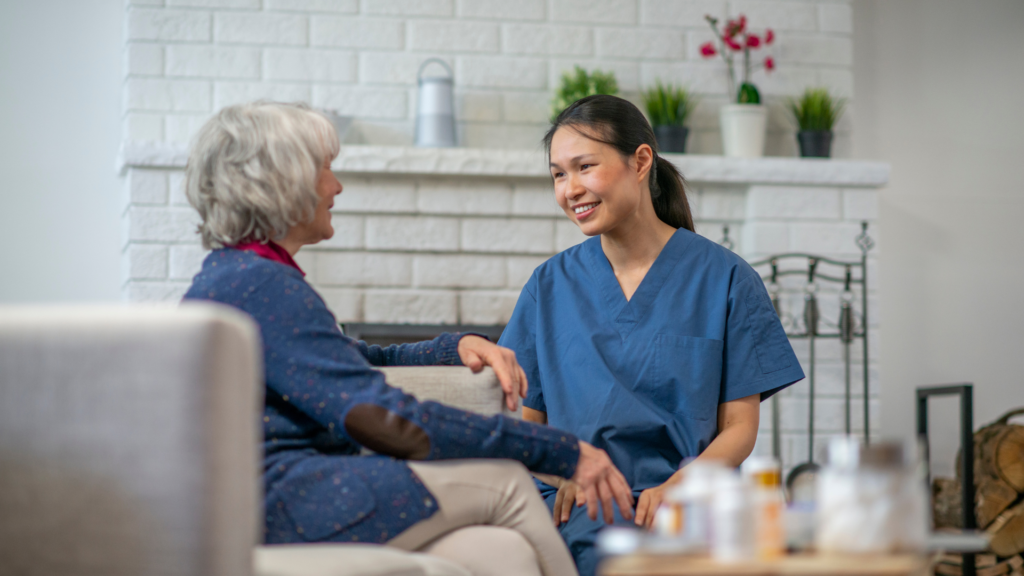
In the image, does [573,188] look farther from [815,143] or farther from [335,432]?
[815,143]

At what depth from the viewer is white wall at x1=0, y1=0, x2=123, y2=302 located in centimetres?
277

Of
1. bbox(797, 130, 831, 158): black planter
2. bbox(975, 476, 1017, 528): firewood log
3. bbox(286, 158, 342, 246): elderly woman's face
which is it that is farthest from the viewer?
bbox(797, 130, 831, 158): black planter

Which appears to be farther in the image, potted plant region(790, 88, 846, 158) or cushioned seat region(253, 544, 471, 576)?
potted plant region(790, 88, 846, 158)

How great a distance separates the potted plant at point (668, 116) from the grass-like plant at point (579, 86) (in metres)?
0.15

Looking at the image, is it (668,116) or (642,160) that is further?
(668,116)

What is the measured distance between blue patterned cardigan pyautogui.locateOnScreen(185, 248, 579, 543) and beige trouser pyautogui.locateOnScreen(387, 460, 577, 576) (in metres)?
0.02

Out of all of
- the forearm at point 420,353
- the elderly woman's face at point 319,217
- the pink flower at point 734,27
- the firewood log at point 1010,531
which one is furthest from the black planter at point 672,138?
the elderly woman's face at point 319,217

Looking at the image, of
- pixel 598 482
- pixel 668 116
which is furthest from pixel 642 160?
pixel 668 116

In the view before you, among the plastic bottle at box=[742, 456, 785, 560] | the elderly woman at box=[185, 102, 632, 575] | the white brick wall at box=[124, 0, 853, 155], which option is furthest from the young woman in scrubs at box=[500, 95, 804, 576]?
the white brick wall at box=[124, 0, 853, 155]

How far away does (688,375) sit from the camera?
1537mm

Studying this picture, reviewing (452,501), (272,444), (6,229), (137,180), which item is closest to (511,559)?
(452,501)

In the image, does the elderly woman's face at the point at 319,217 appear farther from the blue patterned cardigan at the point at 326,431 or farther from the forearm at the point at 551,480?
the forearm at the point at 551,480

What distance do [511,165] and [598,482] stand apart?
1688mm

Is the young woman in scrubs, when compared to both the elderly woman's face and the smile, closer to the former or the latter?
the smile
